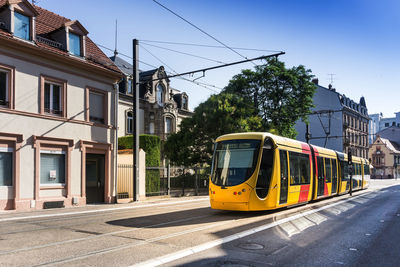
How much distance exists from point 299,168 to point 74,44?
12.8 meters

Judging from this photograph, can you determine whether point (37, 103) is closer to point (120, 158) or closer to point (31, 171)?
point (31, 171)

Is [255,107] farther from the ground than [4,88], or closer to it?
farther from the ground

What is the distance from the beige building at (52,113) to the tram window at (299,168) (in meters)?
10.1

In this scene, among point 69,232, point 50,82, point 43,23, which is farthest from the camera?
point 43,23

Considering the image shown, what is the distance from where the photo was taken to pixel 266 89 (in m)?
40.3

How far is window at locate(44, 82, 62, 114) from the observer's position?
1741 cm

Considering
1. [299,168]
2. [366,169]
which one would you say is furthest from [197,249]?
[366,169]

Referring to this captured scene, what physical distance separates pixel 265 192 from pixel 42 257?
301 inches

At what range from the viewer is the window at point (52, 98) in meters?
17.4

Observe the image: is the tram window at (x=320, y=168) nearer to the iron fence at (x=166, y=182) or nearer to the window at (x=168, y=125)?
the iron fence at (x=166, y=182)

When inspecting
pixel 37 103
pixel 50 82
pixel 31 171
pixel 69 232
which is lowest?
pixel 69 232

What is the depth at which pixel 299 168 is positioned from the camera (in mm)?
15383

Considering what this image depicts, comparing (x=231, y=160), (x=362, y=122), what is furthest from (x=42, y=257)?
(x=362, y=122)

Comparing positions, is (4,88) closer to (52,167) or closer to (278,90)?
(52,167)
